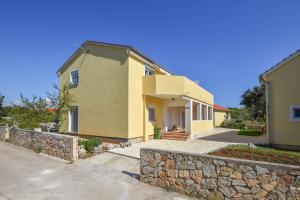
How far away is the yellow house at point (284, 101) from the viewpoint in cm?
1458

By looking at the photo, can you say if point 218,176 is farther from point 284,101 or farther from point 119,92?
point 119,92

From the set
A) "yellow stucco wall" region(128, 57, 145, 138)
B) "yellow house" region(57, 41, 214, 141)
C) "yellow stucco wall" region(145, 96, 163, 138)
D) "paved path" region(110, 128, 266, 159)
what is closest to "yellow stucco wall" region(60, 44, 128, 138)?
"yellow house" region(57, 41, 214, 141)

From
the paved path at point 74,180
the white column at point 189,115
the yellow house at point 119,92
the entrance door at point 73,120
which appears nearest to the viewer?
the paved path at point 74,180

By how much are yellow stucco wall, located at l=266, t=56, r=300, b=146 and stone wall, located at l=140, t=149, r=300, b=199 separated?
406 inches

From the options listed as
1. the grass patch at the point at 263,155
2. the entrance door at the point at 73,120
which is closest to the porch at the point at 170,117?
the entrance door at the point at 73,120

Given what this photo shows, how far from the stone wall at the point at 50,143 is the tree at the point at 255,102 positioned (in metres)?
39.0

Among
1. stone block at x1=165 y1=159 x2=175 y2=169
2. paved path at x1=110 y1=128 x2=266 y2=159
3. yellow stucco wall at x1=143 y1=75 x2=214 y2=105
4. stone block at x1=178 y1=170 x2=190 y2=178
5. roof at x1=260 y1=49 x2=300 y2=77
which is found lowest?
paved path at x1=110 y1=128 x2=266 y2=159

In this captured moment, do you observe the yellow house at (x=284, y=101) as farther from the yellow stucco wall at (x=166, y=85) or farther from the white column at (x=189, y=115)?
the white column at (x=189, y=115)

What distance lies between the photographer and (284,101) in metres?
15.0

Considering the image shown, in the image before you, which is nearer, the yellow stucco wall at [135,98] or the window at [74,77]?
the yellow stucco wall at [135,98]

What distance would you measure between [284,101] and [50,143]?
51.4 feet

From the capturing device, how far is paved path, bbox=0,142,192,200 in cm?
795

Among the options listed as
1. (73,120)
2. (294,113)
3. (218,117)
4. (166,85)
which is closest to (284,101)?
(294,113)

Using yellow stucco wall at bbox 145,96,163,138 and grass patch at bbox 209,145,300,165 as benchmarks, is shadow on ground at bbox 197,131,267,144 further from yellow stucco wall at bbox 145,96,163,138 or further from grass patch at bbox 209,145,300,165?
grass patch at bbox 209,145,300,165
